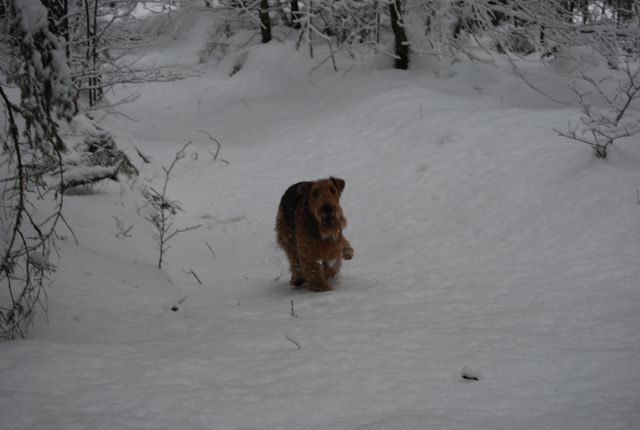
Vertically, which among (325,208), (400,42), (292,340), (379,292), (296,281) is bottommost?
(296,281)

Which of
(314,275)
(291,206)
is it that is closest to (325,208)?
(314,275)

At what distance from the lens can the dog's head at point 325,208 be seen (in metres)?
4.77

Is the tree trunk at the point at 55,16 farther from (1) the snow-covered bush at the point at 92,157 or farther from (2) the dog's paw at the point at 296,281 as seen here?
(2) the dog's paw at the point at 296,281

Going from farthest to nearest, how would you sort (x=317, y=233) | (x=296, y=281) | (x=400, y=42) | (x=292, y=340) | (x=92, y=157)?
(x=400, y=42), (x=92, y=157), (x=296, y=281), (x=317, y=233), (x=292, y=340)

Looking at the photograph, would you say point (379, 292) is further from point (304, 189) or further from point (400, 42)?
point (400, 42)

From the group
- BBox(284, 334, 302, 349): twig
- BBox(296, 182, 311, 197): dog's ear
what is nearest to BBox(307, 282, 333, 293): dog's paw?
BBox(296, 182, 311, 197): dog's ear

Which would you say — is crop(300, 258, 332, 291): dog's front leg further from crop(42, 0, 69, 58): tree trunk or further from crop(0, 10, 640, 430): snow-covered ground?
crop(42, 0, 69, 58): tree trunk

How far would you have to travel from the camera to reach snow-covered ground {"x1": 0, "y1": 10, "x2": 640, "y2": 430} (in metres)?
2.32

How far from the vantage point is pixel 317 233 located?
4957mm

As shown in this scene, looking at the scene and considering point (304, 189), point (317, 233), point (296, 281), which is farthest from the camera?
point (296, 281)

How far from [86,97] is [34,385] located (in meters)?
8.18

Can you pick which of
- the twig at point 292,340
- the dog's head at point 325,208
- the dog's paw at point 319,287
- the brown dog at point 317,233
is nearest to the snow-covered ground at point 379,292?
the twig at point 292,340

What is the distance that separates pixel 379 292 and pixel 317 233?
87 centimetres

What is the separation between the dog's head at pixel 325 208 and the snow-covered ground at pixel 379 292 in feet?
2.02
